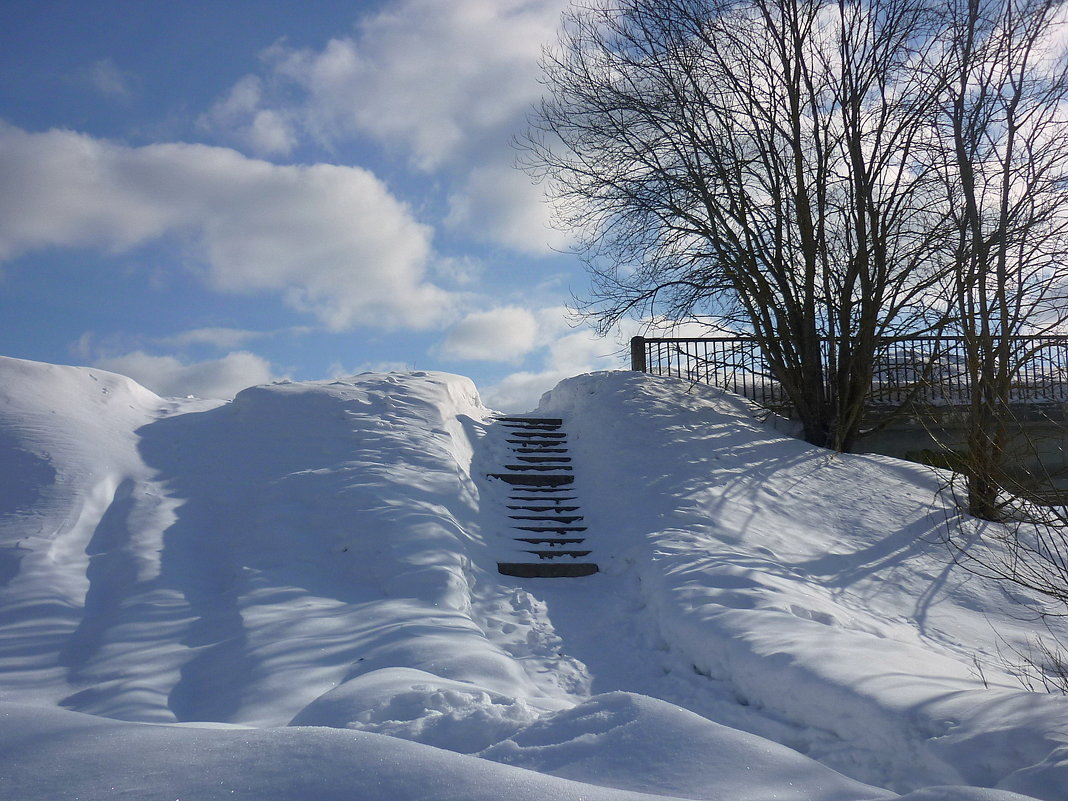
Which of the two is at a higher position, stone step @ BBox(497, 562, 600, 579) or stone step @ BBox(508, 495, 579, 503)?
stone step @ BBox(508, 495, 579, 503)

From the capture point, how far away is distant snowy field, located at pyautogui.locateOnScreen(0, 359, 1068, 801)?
2.54 meters

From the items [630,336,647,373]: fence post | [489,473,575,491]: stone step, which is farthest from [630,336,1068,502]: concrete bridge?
[489,473,575,491]: stone step

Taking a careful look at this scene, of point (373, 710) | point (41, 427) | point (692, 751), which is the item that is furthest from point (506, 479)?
point (692, 751)

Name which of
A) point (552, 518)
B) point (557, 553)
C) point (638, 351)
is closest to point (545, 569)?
point (557, 553)

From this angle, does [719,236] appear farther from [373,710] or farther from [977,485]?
[373,710]

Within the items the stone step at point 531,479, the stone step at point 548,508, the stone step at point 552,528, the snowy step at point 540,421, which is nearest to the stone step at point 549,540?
the stone step at point 552,528

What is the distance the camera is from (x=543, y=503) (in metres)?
8.84

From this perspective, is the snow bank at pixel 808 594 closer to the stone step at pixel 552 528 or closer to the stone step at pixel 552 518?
the stone step at pixel 552 518

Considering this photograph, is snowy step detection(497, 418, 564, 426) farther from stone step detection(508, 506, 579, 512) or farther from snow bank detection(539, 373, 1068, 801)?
stone step detection(508, 506, 579, 512)

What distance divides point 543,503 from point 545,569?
1.73m

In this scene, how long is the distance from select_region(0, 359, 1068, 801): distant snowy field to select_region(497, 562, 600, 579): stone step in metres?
0.12

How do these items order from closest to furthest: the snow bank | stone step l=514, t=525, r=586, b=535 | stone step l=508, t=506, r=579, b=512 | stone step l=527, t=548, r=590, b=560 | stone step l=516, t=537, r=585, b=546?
the snow bank, stone step l=527, t=548, r=590, b=560, stone step l=516, t=537, r=585, b=546, stone step l=514, t=525, r=586, b=535, stone step l=508, t=506, r=579, b=512

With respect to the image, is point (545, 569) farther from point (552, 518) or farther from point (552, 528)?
point (552, 518)

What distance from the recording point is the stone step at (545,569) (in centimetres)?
712
